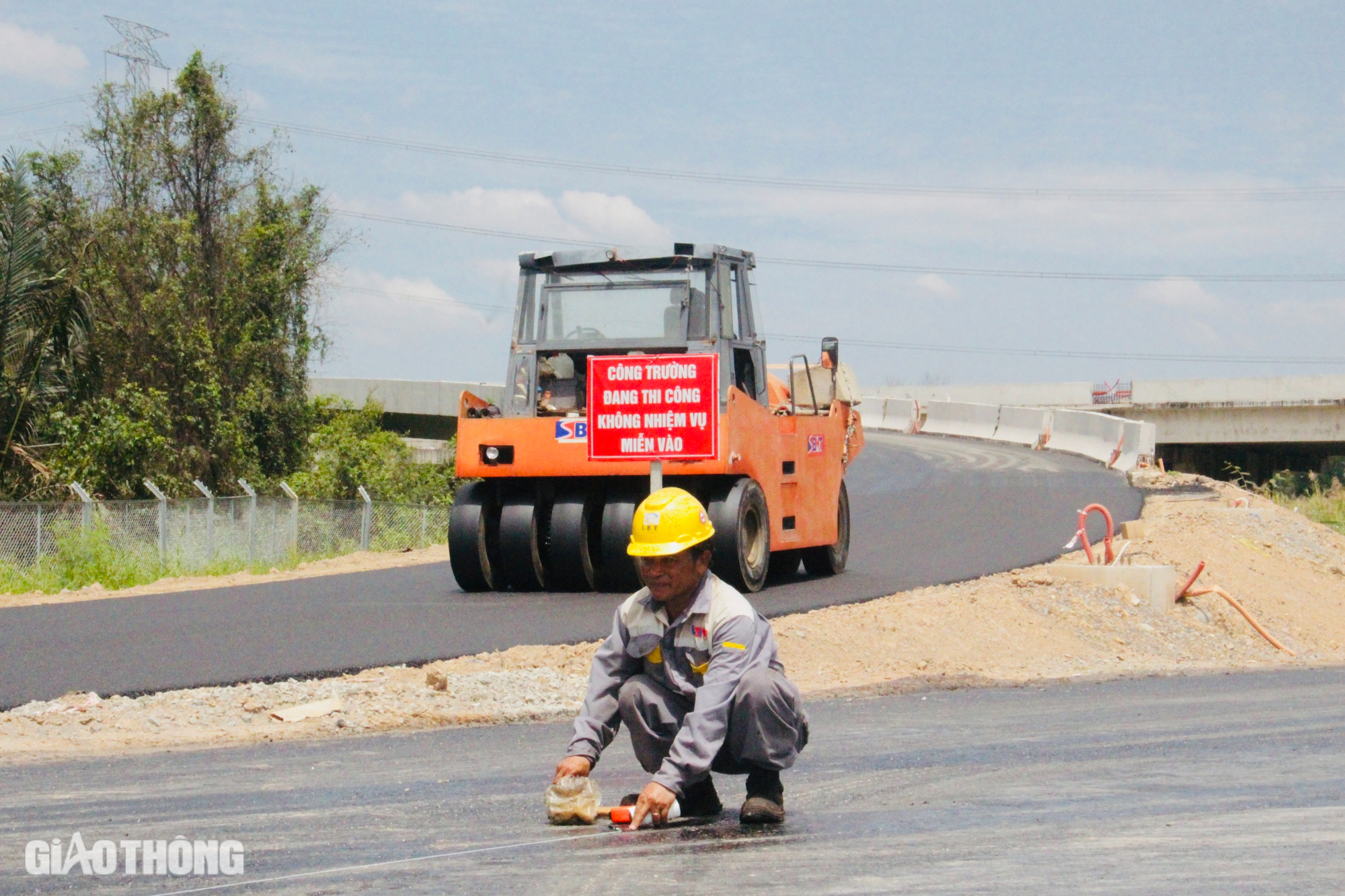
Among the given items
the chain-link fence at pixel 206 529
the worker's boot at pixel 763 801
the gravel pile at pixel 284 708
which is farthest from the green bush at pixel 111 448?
the worker's boot at pixel 763 801

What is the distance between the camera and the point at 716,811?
633 cm

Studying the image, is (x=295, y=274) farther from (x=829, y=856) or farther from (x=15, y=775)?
(x=829, y=856)

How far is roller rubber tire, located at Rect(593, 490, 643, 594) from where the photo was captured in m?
15.5

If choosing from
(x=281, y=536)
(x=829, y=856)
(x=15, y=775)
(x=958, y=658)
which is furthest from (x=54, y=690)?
(x=281, y=536)

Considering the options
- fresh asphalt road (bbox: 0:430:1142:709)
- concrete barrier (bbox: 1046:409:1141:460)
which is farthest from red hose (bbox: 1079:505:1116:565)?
concrete barrier (bbox: 1046:409:1141:460)

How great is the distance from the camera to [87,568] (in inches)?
803

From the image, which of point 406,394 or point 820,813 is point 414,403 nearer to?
point 406,394

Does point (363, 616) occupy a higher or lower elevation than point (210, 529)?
lower

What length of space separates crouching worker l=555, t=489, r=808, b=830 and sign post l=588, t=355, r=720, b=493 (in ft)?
27.5

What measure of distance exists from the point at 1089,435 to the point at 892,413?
42.4 ft

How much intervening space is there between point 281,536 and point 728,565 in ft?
35.6

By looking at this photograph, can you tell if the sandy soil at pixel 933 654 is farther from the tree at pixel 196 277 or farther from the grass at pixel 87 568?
the tree at pixel 196 277

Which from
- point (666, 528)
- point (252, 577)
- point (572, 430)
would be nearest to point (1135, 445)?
point (252, 577)

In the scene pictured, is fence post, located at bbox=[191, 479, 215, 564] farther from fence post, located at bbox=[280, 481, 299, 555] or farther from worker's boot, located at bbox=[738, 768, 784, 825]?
worker's boot, located at bbox=[738, 768, 784, 825]
